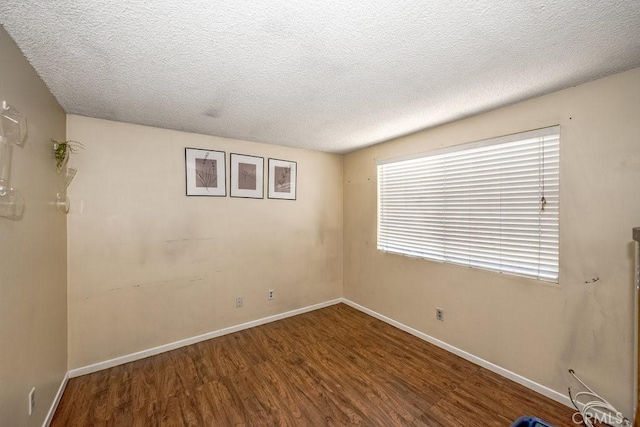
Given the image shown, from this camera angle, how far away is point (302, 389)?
209 cm

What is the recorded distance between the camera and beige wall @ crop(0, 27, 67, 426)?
4.11ft

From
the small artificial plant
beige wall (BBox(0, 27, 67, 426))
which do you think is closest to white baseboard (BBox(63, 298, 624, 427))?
beige wall (BBox(0, 27, 67, 426))

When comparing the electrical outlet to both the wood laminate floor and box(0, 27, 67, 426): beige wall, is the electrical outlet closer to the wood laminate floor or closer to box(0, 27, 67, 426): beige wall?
box(0, 27, 67, 426): beige wall

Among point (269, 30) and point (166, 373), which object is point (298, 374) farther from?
point (269, 30)

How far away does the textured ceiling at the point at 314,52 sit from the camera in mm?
1130

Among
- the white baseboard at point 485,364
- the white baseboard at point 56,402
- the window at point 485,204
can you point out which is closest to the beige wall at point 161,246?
the white baseboard at point 56,402

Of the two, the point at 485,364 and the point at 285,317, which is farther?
the point at 285,317

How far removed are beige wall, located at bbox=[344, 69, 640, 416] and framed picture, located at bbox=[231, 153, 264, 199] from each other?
219 centimetres

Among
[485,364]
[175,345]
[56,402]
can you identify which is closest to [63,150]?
[56,402]

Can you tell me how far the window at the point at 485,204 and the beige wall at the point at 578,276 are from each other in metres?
0.08

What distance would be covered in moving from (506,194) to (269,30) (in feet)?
7.25

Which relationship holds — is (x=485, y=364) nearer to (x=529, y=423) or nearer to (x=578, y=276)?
(x=529, y=423)

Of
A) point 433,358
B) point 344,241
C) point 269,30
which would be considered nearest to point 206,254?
point 344,241

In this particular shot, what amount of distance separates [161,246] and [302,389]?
1.95 meters
